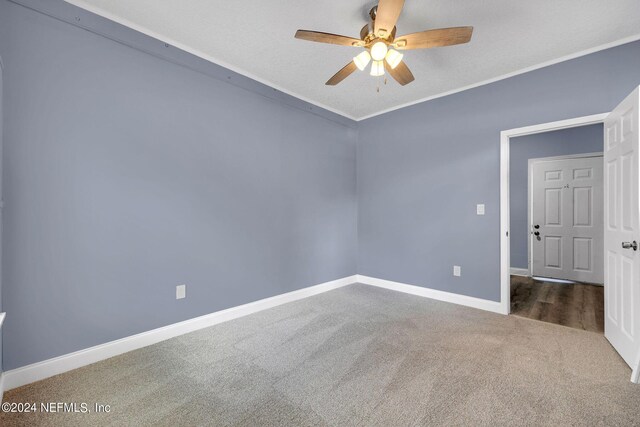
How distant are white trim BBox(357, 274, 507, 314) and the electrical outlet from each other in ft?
8.98

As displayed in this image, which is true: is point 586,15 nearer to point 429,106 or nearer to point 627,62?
point 627,62

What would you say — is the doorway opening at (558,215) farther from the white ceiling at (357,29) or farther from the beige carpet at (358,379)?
the white ceiling at (357,29)

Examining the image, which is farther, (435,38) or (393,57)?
(393,57)

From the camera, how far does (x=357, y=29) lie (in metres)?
2.34

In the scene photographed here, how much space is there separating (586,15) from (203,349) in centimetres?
404

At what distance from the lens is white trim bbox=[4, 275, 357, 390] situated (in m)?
1.88

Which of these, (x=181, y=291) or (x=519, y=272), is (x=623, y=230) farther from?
(x=181, y=291)

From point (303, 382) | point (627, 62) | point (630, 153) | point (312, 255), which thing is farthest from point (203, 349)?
point (627, 62)

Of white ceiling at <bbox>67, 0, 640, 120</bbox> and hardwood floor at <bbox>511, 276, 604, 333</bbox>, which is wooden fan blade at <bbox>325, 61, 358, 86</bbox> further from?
hardwood floor at <bbox>511, 276, 604, 333</bbox>

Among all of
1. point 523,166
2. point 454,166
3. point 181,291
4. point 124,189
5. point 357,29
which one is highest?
point 357,29

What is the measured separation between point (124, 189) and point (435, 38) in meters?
2.60

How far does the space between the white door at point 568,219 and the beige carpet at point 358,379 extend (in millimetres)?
2559

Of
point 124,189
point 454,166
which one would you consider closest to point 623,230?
point 454,166

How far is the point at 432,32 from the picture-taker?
186 cm
